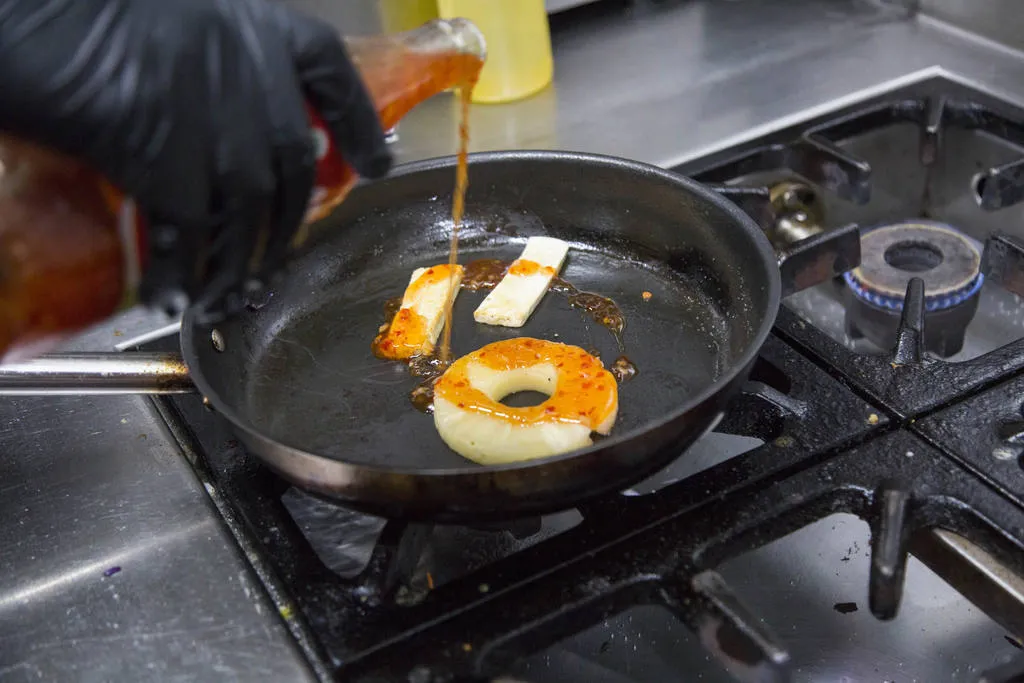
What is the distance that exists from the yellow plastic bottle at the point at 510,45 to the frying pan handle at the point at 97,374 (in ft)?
2.42

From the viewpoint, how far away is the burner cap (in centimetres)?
125

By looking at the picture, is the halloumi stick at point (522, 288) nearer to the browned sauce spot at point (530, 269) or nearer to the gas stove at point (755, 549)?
the browned sauce spot at point (530, 269)

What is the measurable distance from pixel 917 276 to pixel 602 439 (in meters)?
0.55

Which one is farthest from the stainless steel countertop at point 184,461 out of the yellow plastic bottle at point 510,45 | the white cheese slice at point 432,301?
the white cheese slice at point 432,301

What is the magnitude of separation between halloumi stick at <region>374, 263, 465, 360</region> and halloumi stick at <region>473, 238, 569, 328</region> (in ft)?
0.14

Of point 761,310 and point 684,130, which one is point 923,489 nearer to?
point 761,310

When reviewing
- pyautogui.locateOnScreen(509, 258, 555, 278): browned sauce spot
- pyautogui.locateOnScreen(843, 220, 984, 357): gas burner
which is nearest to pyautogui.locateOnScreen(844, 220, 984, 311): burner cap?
pyautogui.locateOnScreen(843, 220, 984, 357): gas burner

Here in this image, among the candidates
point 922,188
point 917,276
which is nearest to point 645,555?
point 917,276

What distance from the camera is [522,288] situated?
1.08 metres

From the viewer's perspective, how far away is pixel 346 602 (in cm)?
79

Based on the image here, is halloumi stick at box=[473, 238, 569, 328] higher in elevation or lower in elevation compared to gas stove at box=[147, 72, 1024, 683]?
higher

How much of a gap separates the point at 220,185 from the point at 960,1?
1.46 metres

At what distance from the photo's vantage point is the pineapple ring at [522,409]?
2.86 ft

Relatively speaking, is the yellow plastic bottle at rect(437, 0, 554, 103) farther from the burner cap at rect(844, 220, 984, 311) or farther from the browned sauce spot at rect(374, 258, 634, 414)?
the burner cap at rect(844, 220, 984, 311)
